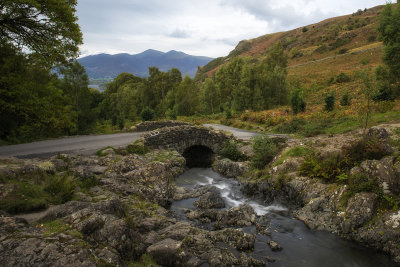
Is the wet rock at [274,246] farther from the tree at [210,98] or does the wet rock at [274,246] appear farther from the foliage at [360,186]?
the tree at [210,98]

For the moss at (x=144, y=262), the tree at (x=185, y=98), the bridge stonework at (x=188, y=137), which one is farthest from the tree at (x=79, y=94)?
the moss at (x=144, y=262)

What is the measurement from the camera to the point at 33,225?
7.52 m

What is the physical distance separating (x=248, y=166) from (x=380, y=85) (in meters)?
20.7

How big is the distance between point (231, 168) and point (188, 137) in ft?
21.9

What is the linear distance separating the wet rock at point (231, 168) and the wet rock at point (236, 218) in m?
7.58

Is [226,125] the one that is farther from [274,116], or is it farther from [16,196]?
[16,196]

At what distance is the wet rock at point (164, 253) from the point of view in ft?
27.1

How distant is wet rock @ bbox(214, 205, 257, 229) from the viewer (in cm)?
1252

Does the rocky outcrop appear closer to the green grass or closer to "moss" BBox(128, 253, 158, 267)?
the green grass

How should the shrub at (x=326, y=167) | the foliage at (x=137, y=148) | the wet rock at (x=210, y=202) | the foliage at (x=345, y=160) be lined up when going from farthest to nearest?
1. the foliage at (x=137, y=148)
2. the wet rock at (x=210, y=202)
3. the shrub at (x=326, y=167)
4. the foliage at (x=345, y=160)

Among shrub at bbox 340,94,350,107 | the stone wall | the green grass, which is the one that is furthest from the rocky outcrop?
the stone wall

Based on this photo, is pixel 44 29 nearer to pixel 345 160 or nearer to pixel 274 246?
pixel 274 246

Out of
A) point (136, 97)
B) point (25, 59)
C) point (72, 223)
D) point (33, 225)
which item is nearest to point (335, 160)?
point (72, 223)

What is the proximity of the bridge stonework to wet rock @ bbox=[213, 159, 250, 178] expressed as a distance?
361 centimetres
